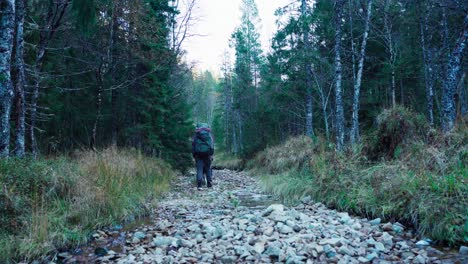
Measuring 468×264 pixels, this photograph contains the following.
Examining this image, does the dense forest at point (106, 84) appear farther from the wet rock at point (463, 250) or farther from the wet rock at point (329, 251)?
the wet rock at point (463, 250)

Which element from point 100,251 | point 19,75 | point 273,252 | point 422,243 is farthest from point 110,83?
point 422,243

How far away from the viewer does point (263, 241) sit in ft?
13.0

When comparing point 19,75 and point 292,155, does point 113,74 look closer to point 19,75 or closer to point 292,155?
point 19,75

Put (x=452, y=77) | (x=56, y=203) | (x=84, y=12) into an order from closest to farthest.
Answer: (x=56, y=203) < (x=84, y=12) < (x=452, y=77)

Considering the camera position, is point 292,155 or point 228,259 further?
point 292,155

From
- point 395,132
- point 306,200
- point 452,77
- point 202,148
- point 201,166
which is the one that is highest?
point 452,77

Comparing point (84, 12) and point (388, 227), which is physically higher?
point (84, 12)

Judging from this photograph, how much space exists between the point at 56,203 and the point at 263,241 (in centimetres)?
310

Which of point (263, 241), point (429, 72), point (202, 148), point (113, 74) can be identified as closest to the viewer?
point (263, 241)

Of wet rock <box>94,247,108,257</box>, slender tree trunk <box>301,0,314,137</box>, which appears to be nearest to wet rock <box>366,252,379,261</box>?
wet rock <box>94,247,108,257</box>

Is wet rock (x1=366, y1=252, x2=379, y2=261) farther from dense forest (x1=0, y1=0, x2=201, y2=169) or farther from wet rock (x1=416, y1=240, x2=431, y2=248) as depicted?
dense forest (x1=0, y1=0, x2=201, y2=169)

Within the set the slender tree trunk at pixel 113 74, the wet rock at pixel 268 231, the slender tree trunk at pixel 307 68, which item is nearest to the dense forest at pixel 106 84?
the slender tree trunk at pixel 113 74

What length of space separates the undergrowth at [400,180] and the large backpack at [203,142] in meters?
2.12

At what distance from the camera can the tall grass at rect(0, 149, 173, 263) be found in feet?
12.0
